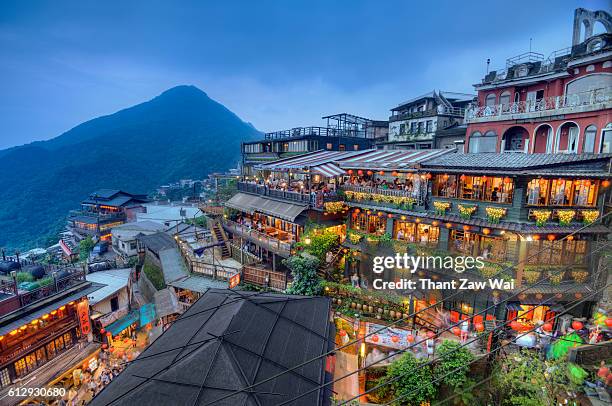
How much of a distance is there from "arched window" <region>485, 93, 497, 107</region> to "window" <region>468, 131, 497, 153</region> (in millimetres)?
3420

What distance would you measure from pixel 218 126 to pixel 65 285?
15586 centimetres

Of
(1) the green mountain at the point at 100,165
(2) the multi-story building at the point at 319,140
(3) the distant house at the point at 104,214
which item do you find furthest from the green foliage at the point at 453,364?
(1) the green mountain at the point at 100,165

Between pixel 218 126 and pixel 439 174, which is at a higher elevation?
pixel 218 126

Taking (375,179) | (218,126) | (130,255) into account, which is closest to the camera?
(375,179)

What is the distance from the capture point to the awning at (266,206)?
2403 centimetres

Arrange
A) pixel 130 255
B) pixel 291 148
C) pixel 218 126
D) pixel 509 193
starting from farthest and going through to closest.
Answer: pixel 218 126 < pixel 291 148 < pixel 130 255 < pixel 509 193

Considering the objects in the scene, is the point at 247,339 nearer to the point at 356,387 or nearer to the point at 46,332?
the point at 356,387

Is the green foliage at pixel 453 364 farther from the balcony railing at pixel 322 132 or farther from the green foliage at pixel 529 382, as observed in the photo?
the balcony railing at pixel 322 132

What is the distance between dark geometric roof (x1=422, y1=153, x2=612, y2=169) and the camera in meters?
15.3

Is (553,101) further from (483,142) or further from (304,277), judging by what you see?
(304,277)

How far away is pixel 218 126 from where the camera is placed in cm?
16350

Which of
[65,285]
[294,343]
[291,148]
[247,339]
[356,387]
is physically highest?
[291,148]

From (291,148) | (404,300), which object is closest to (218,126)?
(291,148)

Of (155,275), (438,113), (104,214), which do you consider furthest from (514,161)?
(104,214)
